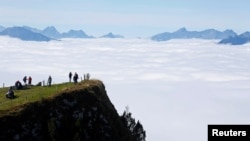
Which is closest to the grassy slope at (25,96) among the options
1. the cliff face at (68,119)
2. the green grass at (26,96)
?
the green grass at (26,96)

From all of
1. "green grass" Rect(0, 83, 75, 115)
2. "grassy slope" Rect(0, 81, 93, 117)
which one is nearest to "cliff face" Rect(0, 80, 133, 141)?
"grassy slope" Rect(0, 81, 93, 117)

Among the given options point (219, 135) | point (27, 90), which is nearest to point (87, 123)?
point (27, 90)

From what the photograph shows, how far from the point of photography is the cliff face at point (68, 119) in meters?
66.9

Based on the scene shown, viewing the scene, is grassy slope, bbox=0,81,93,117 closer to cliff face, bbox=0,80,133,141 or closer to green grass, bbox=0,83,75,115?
green grass, bbox=0,83,75,115

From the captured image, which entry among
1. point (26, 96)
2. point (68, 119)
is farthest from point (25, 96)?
point (68, 119)

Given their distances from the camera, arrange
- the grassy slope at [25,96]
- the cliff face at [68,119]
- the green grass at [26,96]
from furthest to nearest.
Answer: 1. the green grass at [26,96]
2. the grassy slope at [25,96]
3. the cliff face at [68,119]

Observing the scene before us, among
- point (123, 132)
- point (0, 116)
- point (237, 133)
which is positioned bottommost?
point (123, 132)

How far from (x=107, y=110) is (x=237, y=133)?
52.0m

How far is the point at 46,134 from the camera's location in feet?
225

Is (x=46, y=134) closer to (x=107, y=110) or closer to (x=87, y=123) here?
(x=87, y=123)

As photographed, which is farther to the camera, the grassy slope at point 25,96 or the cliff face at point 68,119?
the grassy slope at point 25,96

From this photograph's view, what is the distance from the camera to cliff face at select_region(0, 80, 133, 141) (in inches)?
2633

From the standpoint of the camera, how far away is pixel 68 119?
72312 millimetres

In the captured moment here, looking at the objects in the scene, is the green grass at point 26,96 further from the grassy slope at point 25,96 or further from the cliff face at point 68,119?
→ the cliff face at point 68,119
